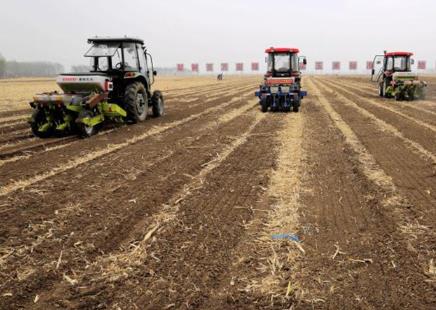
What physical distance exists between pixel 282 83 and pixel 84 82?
7269mm

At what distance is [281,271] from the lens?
11.0ft

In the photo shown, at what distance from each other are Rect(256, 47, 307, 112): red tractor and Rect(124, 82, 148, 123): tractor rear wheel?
479 centimetres

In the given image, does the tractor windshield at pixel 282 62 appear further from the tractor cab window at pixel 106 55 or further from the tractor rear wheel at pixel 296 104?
the tractor cab window at pixel 106 55

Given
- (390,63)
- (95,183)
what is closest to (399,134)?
(95,183)

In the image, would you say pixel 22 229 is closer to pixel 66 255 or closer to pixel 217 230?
pixel 66 255

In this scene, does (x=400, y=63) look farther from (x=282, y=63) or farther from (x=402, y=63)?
(x=282, y=63)

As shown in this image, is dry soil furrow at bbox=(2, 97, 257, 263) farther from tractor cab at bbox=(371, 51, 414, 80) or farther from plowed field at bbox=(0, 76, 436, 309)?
tractor cab at bbox=(371, 51, 414, 80)

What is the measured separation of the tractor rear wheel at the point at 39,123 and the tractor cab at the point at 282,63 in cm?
906

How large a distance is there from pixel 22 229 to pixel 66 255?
0.89m

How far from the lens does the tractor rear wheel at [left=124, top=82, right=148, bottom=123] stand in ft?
35.3

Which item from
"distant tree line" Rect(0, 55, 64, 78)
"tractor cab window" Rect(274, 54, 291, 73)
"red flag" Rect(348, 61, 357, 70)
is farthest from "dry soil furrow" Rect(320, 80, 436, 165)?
"distant tree line" Rect(0, 55, 64, 78)

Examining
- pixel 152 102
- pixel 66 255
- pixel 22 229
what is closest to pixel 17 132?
pixel 152 102

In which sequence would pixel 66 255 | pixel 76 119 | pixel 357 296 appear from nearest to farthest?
pixel 357 296 < pixel 66 255 < pixel 76 119

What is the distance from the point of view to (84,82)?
9586mm
